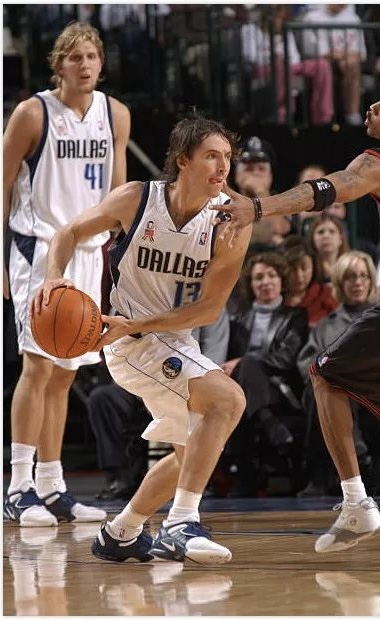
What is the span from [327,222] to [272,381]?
132 centimetres

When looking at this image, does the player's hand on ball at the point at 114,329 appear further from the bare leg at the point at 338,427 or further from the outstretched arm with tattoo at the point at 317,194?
the bare leg at the point at 338,427

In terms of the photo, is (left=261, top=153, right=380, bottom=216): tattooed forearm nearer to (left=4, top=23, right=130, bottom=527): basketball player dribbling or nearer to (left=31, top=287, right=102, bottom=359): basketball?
(left=31, top=287, right=102, bottom=359): basketball

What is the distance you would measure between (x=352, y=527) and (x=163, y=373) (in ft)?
2.99

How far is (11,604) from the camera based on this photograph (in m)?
3.64

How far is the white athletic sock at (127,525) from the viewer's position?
467cm

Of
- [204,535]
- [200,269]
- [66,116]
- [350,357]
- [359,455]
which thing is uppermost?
[66,116]

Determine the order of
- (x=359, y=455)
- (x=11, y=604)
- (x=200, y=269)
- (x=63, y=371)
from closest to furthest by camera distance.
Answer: (x=11, y=604) < (x=200, y=269) < (x=63, y=371) < (x=359, y=455)

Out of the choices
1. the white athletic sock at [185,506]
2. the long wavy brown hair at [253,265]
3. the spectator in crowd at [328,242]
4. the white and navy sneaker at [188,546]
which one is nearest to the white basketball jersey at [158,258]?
the white athletic sock at [185,506]

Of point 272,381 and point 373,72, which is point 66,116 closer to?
point 272,381

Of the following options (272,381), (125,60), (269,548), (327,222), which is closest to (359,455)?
(272,381)

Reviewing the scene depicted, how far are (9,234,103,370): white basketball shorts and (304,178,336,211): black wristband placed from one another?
202 centimetres

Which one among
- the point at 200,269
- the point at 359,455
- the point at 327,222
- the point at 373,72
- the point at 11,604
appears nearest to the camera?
the point at 11,604

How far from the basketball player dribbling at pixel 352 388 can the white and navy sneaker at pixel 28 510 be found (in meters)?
1.64

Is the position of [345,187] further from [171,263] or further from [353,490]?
[353,490]
